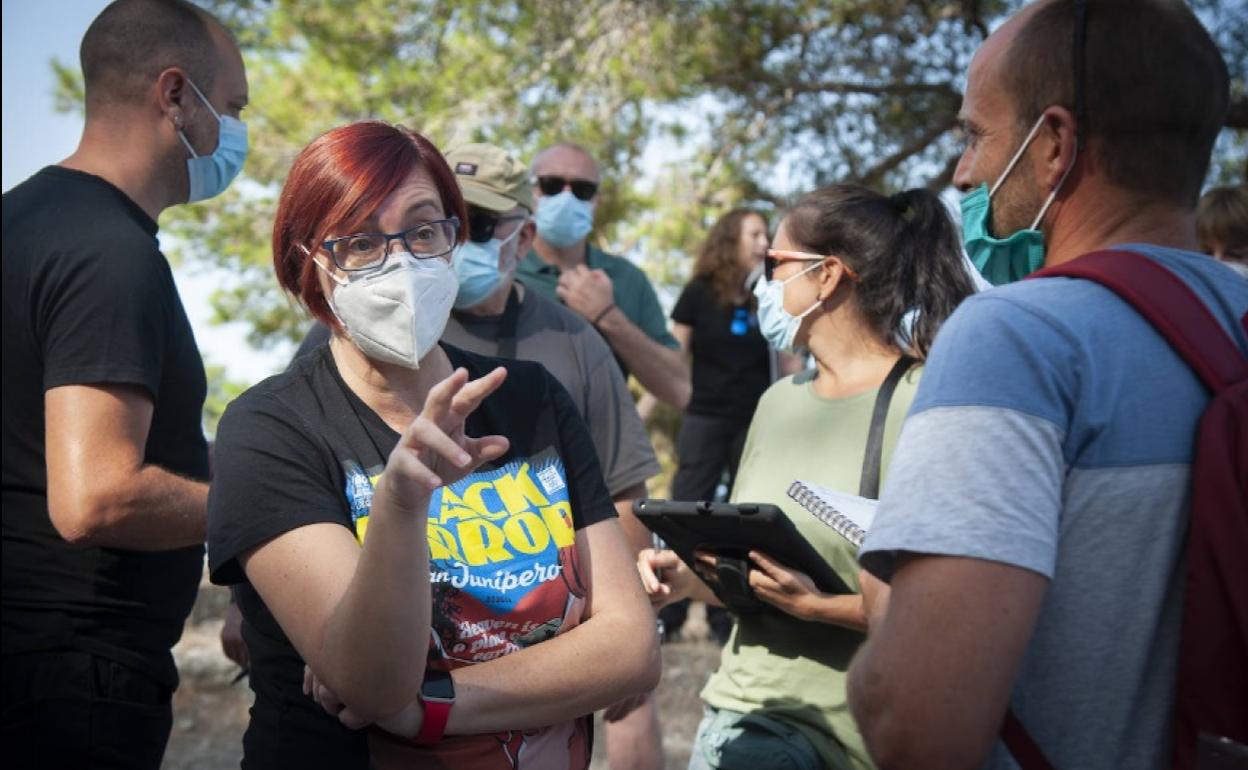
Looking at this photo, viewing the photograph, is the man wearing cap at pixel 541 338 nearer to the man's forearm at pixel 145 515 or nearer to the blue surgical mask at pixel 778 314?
the blue surgical mask at pixel 778 314

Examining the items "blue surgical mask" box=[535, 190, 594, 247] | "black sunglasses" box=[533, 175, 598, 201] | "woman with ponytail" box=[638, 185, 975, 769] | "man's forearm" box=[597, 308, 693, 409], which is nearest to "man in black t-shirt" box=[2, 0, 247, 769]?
"woman with ponytail" box=[638, 185, 975, 769]

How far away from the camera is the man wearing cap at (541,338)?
141 inches

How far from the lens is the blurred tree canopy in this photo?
32.2 ft

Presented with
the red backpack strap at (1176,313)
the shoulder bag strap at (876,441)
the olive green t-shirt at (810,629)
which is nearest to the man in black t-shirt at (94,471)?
the olive green t-shirt at (810,629)

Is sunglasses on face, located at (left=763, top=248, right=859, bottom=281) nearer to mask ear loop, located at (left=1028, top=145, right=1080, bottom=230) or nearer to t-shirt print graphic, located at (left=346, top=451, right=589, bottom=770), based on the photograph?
t-shirt print graphic, located at (left=346, top=451, right=589, bottom=770)

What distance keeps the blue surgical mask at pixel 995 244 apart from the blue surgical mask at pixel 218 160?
2.15 m

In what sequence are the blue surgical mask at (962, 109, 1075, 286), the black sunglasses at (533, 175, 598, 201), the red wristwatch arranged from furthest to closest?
1. the black sunglasses at (533, 175, 598, 201)
2. the red wristwatch
3. the blue surgical mask at (962, 109, 1075, 286)

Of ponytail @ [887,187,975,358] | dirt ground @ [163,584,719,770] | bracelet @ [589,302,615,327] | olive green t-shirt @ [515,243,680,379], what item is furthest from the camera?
dirt ground @ [163,584,719,770]

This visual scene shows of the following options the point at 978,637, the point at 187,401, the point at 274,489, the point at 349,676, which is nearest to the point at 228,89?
the point at 187,401

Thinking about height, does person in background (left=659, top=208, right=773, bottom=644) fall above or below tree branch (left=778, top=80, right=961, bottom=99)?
below

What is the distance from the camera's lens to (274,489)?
82.4 inches

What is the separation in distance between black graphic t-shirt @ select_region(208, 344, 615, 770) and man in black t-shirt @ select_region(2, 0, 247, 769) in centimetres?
51

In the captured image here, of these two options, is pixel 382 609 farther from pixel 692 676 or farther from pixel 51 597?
pixel 692 676

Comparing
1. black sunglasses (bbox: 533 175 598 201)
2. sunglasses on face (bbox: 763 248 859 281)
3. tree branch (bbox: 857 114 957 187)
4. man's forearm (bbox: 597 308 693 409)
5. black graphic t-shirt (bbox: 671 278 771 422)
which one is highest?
black sunglasses (bbox: 533 175 598 201)
